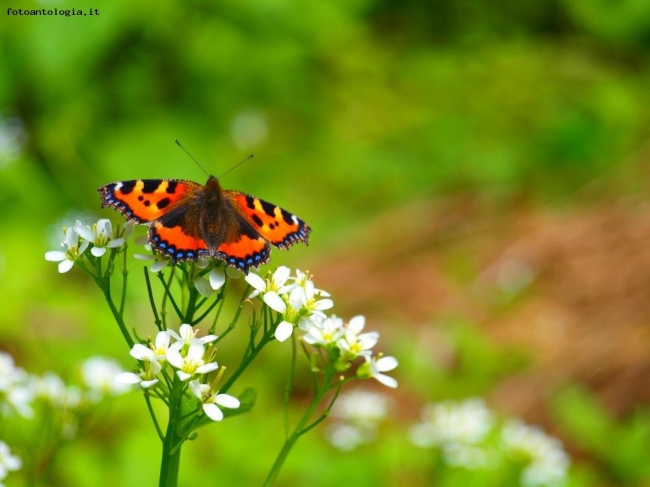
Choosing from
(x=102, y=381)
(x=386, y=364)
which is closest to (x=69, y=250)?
(x=386, y=364)

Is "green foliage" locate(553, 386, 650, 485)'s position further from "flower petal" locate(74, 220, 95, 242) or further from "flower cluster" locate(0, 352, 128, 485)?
"flower petal" locate(74, 220, 95, 242)

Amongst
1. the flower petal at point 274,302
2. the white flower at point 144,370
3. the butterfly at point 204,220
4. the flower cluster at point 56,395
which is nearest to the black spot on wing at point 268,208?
the butterfly at point 204,220

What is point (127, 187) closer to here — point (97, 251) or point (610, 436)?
point (97, 251)

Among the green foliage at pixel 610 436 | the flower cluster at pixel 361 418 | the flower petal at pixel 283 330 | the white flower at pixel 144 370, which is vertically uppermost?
the green foliage at pixel 610 436

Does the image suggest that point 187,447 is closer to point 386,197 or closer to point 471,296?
point 471,296

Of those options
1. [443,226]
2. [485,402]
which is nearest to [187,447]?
[485,402]

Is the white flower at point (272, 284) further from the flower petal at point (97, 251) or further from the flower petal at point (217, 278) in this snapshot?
the flower petal at point (97, 251)
